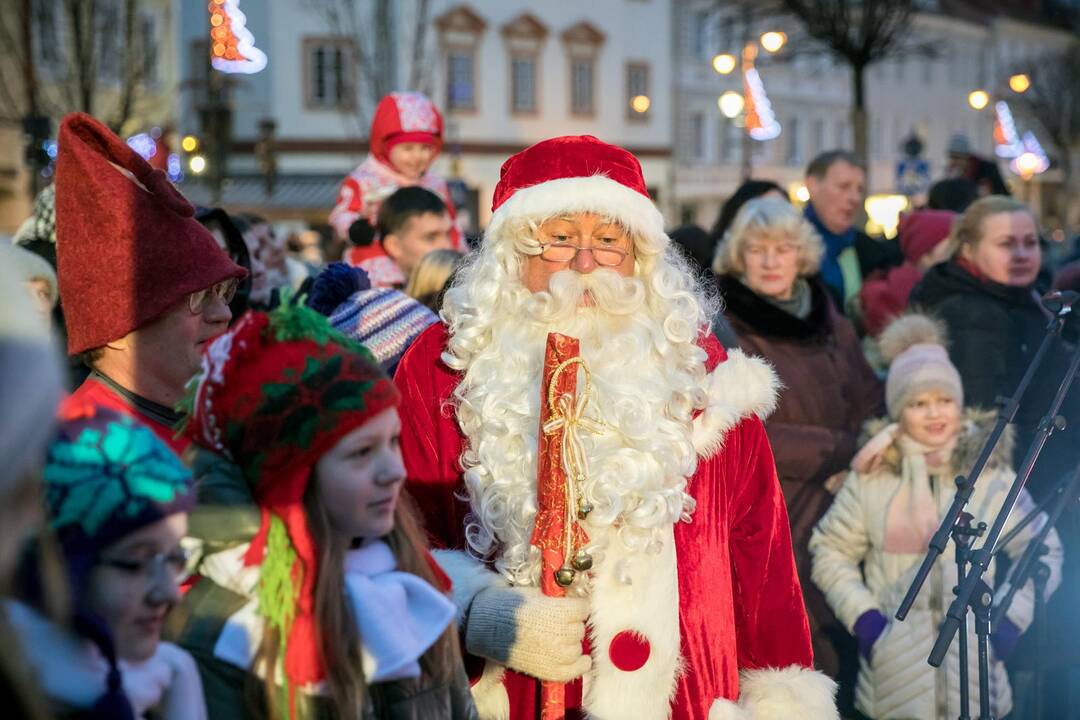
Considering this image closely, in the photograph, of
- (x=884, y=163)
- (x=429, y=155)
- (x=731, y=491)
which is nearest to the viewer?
(x=731, y=491)

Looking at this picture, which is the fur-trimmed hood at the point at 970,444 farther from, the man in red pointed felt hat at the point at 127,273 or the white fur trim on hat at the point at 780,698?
the man in red pointed felt hat at the point at 127,273

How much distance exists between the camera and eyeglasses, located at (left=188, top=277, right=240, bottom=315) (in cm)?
338

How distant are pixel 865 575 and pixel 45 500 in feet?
13.8

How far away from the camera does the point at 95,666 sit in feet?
6.24

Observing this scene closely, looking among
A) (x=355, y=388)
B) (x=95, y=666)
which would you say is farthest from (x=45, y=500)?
(x=355, y=388)

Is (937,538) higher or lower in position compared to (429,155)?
lower

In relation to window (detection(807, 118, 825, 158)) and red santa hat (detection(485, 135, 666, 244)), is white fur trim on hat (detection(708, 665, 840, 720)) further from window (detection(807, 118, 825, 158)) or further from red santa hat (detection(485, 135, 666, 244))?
window (detection(807, 118, 825, 158))

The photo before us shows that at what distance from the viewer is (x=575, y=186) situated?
3.91 m

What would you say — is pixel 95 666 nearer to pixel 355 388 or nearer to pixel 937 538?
pixel 355 388

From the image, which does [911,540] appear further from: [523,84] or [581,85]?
[581,85]

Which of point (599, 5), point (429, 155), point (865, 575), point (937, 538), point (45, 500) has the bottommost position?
point (865, 575)

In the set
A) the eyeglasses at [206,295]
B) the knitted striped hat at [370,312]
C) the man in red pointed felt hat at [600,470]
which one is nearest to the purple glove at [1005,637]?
the man in red pointed felt hat at [600,470]

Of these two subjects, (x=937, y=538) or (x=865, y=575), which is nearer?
(x=937, y=538)

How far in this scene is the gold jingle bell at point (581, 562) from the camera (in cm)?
335
